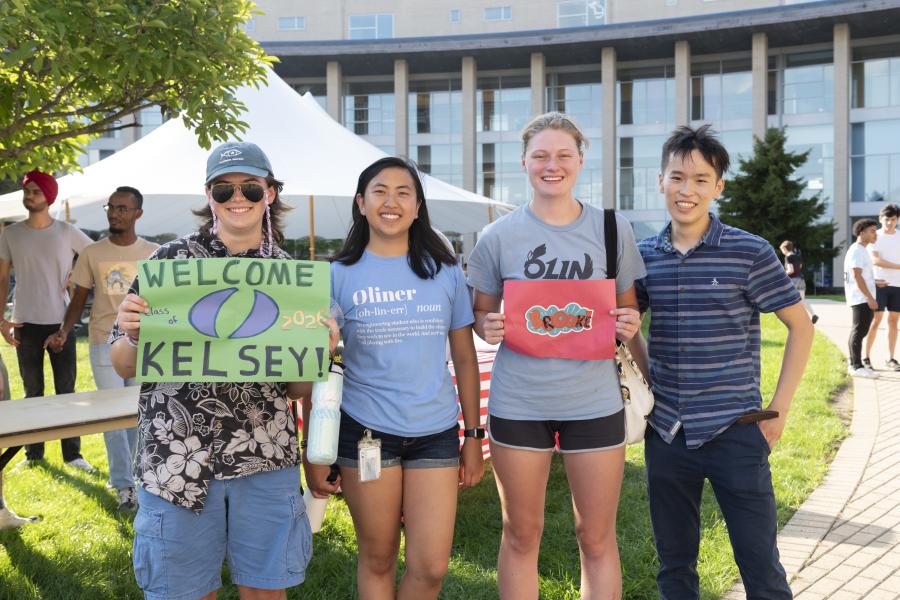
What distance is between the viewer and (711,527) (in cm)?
464

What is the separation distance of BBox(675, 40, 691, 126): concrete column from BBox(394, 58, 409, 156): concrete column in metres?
13.6

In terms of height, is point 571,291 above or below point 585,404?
above

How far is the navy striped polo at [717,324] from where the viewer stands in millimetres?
2844

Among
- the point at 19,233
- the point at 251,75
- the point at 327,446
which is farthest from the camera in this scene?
the point at 19,233

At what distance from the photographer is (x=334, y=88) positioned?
39.7 m

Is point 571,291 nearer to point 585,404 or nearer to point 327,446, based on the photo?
point 585,404

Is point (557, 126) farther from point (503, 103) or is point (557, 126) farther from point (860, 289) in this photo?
point (503, 103)

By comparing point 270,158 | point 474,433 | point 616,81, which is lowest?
point 474,433

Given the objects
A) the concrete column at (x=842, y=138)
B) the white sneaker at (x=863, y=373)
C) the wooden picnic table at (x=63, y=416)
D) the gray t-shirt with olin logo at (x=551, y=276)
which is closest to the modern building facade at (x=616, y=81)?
the concrete column at (x=842, y=138)

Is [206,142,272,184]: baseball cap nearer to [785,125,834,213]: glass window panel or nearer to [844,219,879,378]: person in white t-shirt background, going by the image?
[844,219,879,378]: person in white t-shirt background

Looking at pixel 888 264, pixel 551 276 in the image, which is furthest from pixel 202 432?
pixel 888 264

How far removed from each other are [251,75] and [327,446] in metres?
3.56

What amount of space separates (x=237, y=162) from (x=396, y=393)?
0.98 metres

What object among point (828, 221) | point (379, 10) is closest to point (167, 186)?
point (828, 221)
